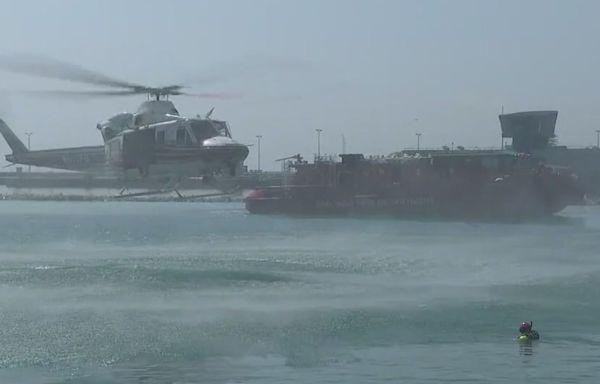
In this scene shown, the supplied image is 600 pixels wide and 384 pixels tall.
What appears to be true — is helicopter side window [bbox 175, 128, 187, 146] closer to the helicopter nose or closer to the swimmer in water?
the helicopter nose

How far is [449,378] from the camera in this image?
58.0 ft

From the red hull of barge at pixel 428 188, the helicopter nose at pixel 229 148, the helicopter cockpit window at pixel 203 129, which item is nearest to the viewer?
the helicopter nose at pixel 229 148

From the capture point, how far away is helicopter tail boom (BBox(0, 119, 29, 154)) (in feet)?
109

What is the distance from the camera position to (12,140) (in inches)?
1346

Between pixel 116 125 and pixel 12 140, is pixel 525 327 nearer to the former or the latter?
pixel 116 125

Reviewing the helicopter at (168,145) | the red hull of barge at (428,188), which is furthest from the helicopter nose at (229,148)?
the red hull of barge at (428,188)

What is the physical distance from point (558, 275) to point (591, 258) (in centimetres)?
750

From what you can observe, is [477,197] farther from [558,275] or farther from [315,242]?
[558,275]

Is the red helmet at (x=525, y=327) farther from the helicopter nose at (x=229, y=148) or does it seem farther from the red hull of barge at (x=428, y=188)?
the red hull of barge at (x=428, y=188)

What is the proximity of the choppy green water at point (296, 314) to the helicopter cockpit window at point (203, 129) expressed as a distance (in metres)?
3.57

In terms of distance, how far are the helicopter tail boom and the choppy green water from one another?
11.2 ft

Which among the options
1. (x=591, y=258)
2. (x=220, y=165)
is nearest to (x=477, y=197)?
(x=591, y=258)

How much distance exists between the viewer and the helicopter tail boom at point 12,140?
3309cm

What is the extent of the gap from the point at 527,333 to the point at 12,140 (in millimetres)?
18685
